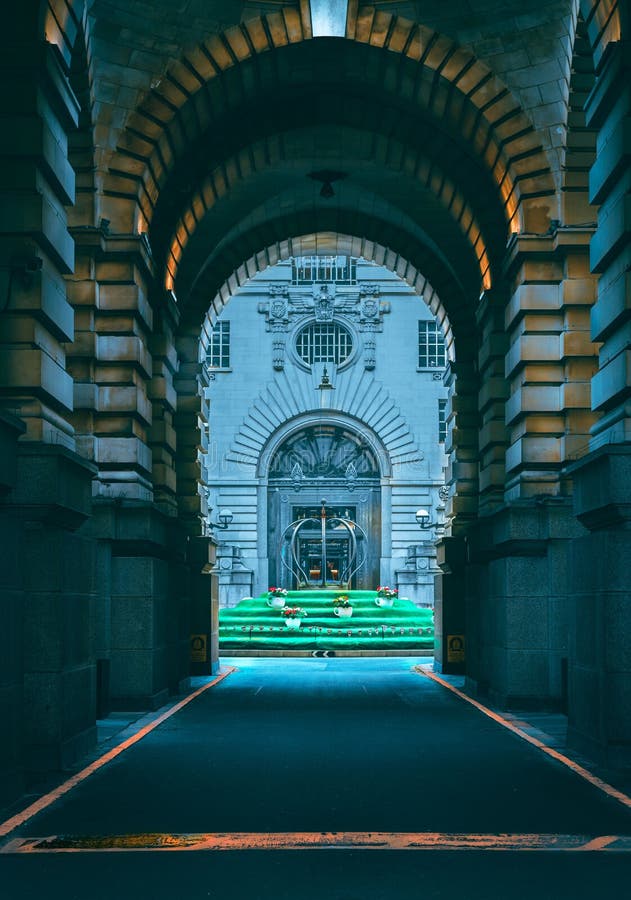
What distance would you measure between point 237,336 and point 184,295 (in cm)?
3233

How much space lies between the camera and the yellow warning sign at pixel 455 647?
3036 cm

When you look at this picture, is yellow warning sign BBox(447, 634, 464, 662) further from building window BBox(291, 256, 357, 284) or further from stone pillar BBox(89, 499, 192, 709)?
building window BBox(291, 256, 357, 284)

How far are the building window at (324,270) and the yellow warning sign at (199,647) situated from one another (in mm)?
34622

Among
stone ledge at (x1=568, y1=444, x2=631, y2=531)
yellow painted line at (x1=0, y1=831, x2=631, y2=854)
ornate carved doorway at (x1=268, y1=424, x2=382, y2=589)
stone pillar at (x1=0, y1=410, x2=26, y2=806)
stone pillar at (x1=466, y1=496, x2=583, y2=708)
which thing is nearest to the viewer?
yellow painted line at (x1=0, y1=831, x2=631, y2=854)

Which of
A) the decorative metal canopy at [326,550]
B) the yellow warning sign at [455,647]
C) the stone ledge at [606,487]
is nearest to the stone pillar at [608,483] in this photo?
the stone ledge at [606,487]

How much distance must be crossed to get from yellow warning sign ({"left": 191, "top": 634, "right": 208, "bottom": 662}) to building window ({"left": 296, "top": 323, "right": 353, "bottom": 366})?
107 ft

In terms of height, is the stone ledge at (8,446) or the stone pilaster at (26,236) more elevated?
the stone pilaster at (26,236)

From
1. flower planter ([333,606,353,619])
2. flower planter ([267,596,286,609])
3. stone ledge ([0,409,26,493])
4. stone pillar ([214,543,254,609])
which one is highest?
stone ledge ([0,409,26,493])

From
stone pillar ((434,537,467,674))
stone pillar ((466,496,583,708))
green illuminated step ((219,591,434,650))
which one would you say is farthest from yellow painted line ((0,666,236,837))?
green illuminated step ((219,591,434,650))

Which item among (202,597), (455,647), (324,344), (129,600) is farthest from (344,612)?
(129,600)

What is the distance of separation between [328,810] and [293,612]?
31949 mm

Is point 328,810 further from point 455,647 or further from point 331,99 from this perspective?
point 455,647

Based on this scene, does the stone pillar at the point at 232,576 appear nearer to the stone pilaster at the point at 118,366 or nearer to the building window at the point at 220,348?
the building window at the point at 220,348

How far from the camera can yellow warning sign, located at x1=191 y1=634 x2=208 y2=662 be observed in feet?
97.9
